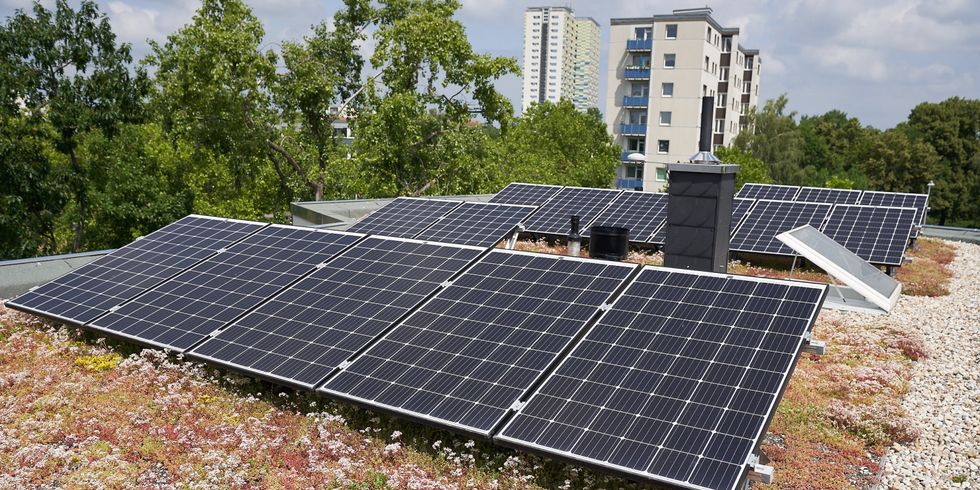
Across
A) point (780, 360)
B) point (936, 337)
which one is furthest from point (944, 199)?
point (780, 360)

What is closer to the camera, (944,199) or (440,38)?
(440,38)

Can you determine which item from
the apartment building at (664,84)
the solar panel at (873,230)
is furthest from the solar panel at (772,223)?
the apartment building at (664,84)

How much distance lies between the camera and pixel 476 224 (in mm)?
20141

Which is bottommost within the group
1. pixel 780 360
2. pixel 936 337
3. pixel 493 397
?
pixel 936 337

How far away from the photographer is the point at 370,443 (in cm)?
858

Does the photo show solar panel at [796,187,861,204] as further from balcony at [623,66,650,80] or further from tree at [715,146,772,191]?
balcony at [623,66,650,80]

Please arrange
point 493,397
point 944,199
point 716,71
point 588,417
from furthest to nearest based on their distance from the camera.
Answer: point 716,71 < point 944,199 < point 493,397 < point 588,417

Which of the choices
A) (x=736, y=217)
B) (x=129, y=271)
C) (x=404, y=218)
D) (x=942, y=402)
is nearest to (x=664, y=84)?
(x=736, y=217)

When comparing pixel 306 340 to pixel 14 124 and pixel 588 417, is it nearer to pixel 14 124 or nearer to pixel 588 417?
pixel 588 417

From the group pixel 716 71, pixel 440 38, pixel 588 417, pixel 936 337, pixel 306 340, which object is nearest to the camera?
pixel 588 417

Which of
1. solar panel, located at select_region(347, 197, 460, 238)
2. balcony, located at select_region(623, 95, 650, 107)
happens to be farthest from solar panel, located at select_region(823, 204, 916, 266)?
balcony, located at select_region(623, 95, 650, 107)

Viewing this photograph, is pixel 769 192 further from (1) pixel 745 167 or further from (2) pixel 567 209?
(1) pixel 745 167

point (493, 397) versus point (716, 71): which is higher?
point (716, 71)

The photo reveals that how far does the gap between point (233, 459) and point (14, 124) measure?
22.0 m
